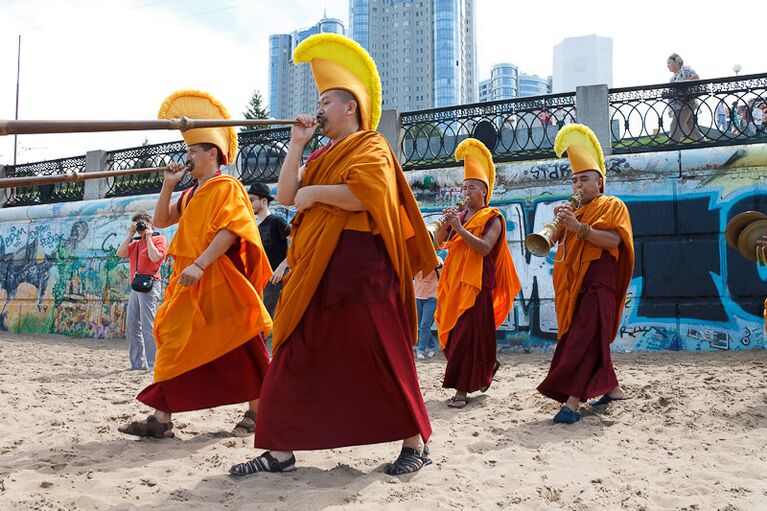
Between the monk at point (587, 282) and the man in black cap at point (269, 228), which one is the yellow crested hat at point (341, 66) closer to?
the monk at point (587, 282)

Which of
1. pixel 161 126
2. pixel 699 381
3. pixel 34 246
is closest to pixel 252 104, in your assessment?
pixel 34 246

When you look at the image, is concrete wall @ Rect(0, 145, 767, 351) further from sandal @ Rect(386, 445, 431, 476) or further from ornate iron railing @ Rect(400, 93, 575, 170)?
sandal @ Rect(386, 445, 431, 476)

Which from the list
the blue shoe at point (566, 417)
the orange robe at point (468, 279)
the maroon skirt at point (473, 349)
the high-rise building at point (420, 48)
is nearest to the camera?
the blue shoe at point (566, 417)

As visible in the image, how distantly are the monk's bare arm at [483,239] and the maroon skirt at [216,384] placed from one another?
183cm

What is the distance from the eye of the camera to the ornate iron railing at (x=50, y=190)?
48.5 ft

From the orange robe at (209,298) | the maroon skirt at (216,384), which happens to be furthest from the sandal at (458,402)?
the orange robe at (209,298)

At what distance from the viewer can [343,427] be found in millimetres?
2885

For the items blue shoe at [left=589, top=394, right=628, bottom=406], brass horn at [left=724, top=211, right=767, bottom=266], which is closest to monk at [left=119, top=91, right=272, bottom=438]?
blue shoe at [left=589, top=394, right=628, bottom=406]

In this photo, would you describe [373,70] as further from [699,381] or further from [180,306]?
[699,381]

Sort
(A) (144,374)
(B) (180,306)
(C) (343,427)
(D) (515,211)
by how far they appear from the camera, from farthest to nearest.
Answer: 1. (D) (515,211)
2. (A) (144,374)
3. (B) (180,306)
4. (C) (343,427)

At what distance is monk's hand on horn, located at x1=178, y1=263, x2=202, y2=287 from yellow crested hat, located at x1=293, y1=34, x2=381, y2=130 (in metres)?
1.14

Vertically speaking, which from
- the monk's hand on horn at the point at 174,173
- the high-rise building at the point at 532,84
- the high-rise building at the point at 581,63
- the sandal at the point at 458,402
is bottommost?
the sandal at the point at 458,402

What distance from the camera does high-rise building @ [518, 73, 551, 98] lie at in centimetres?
4994

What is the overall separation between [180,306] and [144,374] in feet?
12.3
